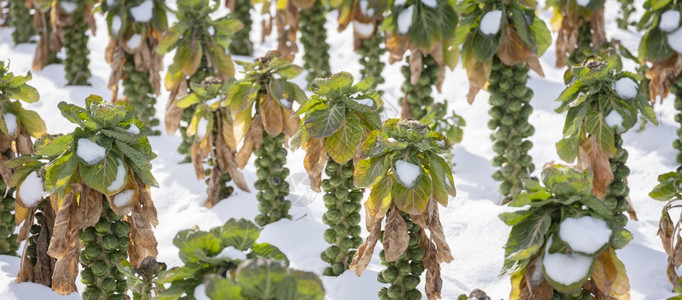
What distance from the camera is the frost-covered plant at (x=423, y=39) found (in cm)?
432

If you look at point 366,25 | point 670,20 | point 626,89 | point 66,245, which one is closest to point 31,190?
point 66,245

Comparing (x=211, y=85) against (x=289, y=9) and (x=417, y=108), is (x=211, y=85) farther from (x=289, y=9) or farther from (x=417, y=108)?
(x=289, y=9)

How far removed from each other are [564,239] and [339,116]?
1111mm

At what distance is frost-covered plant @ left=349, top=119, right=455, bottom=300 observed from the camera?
256 cm

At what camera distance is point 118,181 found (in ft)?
8.36

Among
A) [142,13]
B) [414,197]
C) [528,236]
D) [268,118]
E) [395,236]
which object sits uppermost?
[142,13]

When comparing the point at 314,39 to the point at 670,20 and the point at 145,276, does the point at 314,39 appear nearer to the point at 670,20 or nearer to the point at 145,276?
the point at 670,20

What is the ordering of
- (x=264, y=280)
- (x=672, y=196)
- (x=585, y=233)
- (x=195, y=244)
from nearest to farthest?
(x=264, y=280), (x=195, y=244), (x=585, y=233), (x=672, y=196)

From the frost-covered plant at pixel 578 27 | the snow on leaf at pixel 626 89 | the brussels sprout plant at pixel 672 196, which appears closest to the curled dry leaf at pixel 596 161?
the snow on leaf at pixel 626 89

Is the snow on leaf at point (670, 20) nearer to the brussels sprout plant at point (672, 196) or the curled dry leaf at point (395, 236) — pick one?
the brussels sprout plant at point (672, 196)

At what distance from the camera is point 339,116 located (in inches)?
113

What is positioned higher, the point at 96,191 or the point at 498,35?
the point at 96,191

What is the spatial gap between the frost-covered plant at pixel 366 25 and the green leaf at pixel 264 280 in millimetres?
3565

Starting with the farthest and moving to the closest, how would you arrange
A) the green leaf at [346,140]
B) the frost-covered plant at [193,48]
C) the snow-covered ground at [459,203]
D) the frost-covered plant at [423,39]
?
the frost-covered plant at [423,39] < the frost-covered plant at [193,48] < the snow-covered ground at [459,203] < the green leaf at [346,140]
